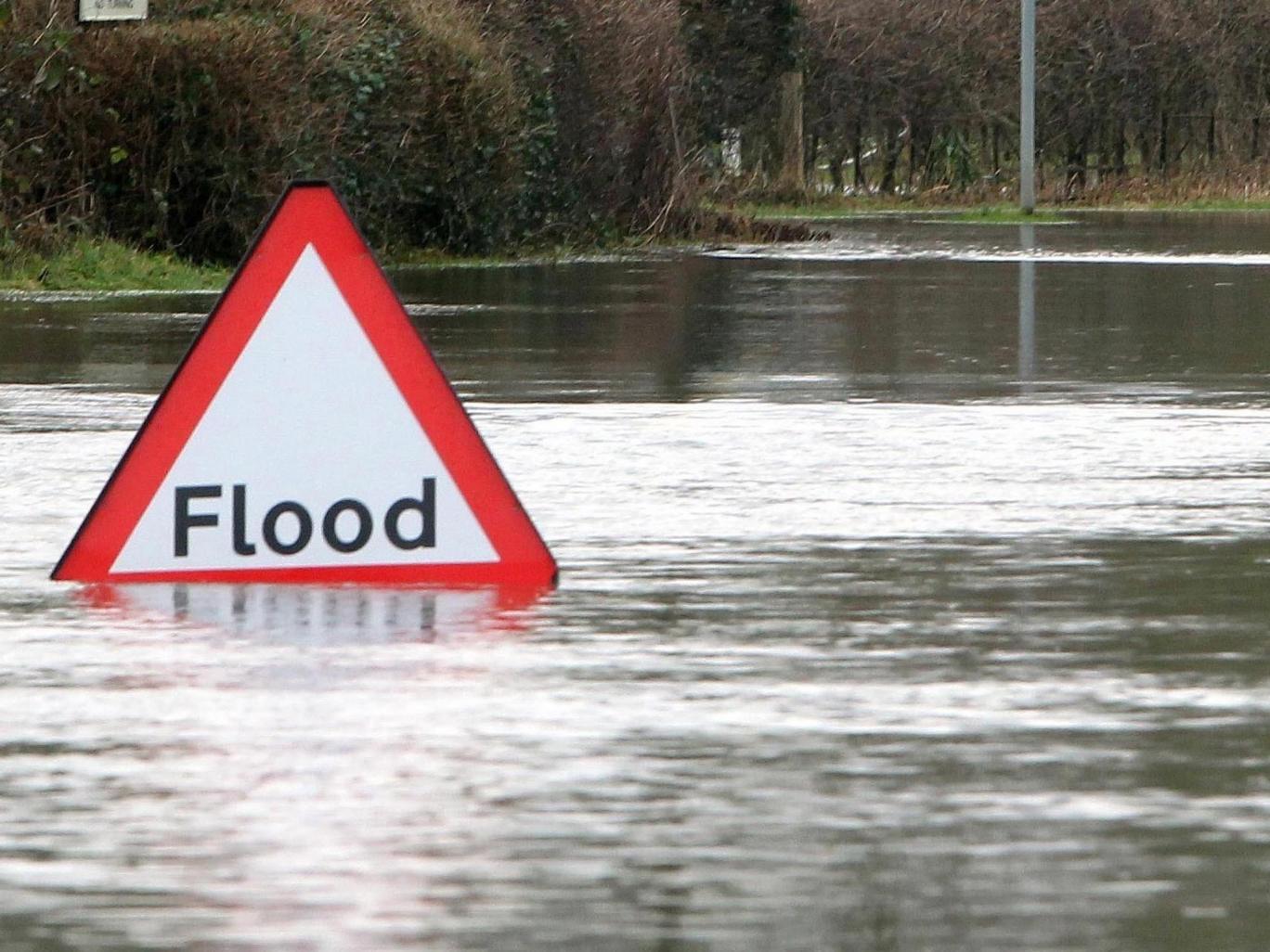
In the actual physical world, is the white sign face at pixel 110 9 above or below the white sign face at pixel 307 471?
above

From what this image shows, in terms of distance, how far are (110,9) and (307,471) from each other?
1577 centimetres

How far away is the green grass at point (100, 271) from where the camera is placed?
22047 mm

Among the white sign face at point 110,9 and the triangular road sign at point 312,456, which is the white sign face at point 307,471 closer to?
the triangular road sign at point 312,456

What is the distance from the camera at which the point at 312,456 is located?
7543 mm

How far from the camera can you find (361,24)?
2656 centimetres

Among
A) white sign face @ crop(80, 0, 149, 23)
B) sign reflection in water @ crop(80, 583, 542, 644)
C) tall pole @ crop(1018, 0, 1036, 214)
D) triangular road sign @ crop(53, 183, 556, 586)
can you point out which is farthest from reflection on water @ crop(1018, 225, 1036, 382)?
tall pole @ crop(1018, 0, 1036, 214)

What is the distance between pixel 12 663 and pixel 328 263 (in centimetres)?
147

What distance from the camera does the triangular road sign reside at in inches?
297

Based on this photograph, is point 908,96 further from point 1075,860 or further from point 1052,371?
point 1075,860

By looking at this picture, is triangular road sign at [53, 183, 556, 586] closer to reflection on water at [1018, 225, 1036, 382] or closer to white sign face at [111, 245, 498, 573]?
white sign face at [111, 245, 498, 573]

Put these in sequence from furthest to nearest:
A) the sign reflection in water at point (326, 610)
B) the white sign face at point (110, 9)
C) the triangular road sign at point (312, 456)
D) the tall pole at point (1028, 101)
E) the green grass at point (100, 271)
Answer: the tall pole at point (1028, 101), the white sign face at point (110, 9), the green grass at point (100, 271), the triangular road sign at point (312, 456), the sign reflection in water at point (326, 610)

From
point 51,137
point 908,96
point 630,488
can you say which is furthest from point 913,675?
point 908,96

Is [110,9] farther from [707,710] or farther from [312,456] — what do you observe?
[707,710]

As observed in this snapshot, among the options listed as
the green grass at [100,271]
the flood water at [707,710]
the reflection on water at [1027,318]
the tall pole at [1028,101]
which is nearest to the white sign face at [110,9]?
the green grass at [100,271]
